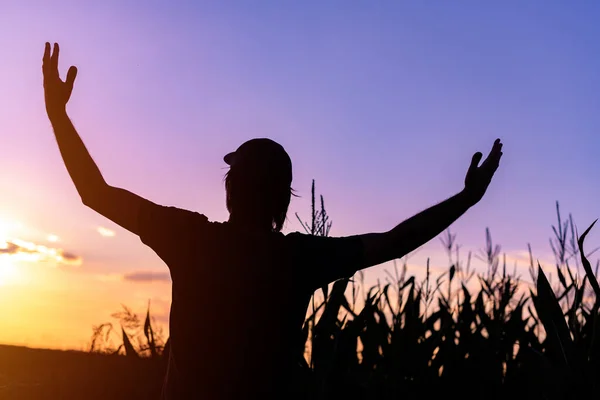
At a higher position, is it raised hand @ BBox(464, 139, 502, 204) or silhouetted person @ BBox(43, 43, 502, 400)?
raised hand @ BBox(464, 139, 502, 204)

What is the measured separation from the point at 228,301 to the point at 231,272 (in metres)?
0.10

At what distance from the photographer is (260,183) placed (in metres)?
2.65

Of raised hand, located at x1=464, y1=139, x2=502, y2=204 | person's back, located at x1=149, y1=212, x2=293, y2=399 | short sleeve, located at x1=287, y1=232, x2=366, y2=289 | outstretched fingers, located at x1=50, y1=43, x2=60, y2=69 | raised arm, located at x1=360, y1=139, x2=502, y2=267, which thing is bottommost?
person's back, located at x1=149, y1=212, x2=293, y2=399

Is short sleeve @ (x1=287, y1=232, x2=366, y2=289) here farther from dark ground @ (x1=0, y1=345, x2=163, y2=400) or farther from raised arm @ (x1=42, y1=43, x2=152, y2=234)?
dark ground @ (x1=0, y1=345, x2=163, y2=400)

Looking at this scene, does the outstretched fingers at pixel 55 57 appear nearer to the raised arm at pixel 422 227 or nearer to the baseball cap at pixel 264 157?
the baseball cap at pixel 264 157

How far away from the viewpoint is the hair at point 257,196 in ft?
8.71

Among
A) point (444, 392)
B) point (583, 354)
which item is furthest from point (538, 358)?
point (444, 392)

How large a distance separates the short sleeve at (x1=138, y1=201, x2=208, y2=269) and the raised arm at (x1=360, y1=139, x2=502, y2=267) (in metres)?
0.61

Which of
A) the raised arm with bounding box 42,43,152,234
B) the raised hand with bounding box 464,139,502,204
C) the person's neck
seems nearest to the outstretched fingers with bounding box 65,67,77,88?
the raised arm with bounding box 42,43,152,234

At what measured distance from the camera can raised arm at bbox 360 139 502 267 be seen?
2.56 m

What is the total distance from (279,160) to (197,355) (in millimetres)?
760

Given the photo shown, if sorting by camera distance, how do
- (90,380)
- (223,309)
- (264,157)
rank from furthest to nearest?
(90,380) → (264,157) → (223,309)

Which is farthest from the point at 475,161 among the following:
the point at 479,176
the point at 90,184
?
the point at 90,184

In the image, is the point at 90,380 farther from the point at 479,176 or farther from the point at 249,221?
the point at 479,176
